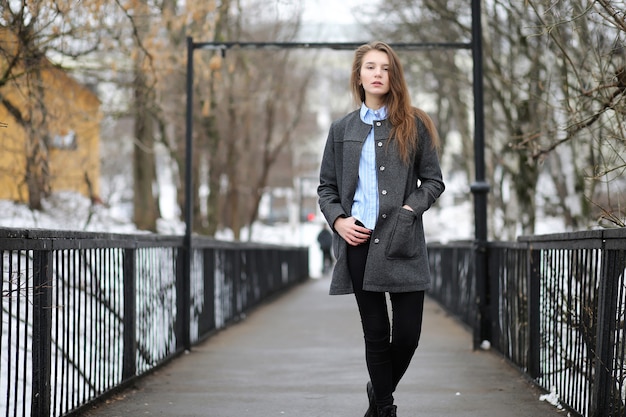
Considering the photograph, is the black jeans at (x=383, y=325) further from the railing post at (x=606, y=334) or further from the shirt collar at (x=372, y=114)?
the railing post at (x=606, y=334)

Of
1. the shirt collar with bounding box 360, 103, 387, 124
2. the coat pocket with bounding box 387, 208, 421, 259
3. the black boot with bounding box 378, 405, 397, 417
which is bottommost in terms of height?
the black boot with bounding box 378, 405, 397, 417

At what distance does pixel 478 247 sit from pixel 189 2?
4.08m

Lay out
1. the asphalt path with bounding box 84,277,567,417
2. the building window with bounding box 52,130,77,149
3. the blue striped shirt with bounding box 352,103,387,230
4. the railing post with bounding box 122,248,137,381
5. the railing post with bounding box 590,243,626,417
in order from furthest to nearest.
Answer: the building window with bounding box 52,130,77,149 < the railing post with bounding box 122,248,137,381 < the asphalt path with bounding box 84,277,567,417 < the blue striped shirt with bounding box 352,103,387,230 < the railing post with bounding box 590,243,626,417

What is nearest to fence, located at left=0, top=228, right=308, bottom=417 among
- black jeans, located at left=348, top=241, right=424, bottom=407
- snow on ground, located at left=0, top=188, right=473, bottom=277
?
snow on ground, located at left=0, top=188, right=473, bottom=277

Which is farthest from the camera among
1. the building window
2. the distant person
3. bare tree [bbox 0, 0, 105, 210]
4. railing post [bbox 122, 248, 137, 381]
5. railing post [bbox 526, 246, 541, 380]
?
the distant person

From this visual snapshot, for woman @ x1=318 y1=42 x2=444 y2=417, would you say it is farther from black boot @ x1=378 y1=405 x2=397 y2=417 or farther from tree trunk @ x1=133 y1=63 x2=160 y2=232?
tree trunk @ x1=133 y1=63 x2=160 y2=232

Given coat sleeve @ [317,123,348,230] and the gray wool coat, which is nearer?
the gray wool coat

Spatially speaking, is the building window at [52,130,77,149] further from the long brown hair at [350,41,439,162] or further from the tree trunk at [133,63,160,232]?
the long brown hair at [350,41,439,162]

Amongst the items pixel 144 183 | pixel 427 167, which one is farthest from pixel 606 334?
pixel 144 183

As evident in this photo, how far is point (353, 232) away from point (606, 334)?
4.37ft

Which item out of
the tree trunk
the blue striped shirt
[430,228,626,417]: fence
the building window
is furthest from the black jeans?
the tree trunk

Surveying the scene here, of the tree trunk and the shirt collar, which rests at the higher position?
the tree trunk

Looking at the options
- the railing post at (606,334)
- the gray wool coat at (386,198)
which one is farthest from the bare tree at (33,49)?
the railing post at (606,334)

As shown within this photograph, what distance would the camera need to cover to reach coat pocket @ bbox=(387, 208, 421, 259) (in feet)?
17.9
